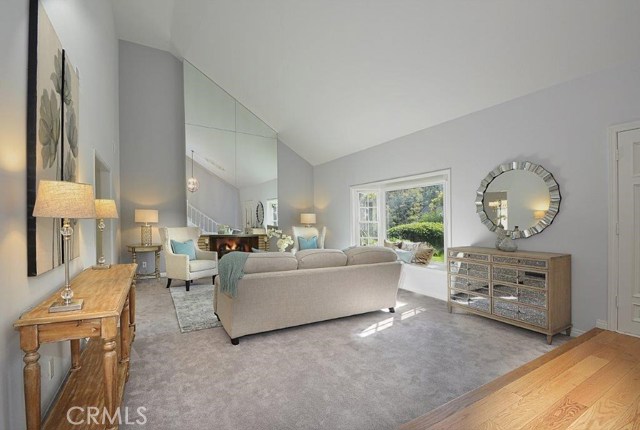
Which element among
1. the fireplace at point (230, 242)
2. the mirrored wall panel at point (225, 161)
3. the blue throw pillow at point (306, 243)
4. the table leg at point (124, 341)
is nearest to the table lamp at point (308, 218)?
the mirrored wall panel at point (225, 161)

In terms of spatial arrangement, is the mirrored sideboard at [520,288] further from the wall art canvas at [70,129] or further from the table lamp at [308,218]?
the table lamp at [308,218]

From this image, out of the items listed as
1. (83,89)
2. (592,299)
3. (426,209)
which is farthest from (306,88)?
(592,299)

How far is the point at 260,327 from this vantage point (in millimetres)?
3055

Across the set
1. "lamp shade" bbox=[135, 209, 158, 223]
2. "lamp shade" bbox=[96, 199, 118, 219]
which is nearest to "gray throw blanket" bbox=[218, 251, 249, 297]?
"lamp shade" bbox=[96, 199, 118, 219]

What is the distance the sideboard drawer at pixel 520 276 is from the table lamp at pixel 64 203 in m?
3.69

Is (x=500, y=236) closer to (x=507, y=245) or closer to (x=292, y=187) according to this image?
(x=507, y=245)

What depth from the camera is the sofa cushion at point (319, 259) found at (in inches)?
127

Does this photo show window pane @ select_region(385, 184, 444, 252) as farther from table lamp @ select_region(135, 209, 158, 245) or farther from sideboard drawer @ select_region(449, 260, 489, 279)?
table lamp @ select_region(135, 209, 158, 245)

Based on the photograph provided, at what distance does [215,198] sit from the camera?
685 cm

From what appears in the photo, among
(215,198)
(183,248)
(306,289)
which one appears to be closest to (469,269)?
(306,289)

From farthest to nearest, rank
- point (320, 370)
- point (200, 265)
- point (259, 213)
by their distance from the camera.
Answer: point (259, 213)
point (200, 265)
point (320, 370)

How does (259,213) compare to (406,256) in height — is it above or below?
above

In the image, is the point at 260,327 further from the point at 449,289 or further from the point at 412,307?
the point at 449,289

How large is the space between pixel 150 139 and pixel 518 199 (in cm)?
664
